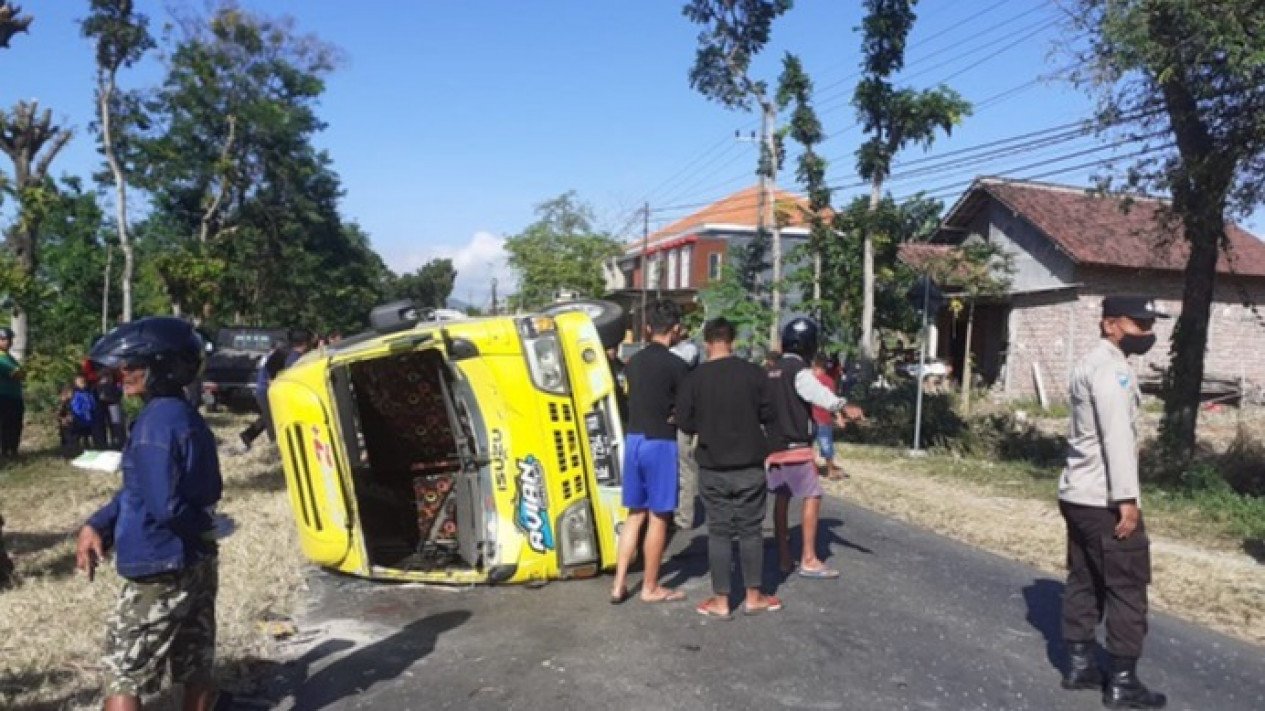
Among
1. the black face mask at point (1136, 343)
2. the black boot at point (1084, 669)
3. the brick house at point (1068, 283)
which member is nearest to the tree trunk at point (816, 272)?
the brick house at point (1068, 283)

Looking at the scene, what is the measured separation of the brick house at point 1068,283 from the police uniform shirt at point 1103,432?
797 inches

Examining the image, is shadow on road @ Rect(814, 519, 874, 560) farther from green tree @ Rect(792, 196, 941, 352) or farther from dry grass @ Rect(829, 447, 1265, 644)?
green tree @ Rect(792, 196, 941, 352)

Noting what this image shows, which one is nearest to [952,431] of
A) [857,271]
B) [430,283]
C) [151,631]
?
[857,271]

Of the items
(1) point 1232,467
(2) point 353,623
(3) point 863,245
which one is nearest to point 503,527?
(2) point 353,623

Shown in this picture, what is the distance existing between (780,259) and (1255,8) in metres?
15.2

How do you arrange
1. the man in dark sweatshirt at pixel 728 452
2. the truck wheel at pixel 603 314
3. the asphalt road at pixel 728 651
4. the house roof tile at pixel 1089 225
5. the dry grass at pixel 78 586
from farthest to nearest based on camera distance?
the house roof tile at pixel 1089 225 → the truck wheel at pixel 603 314 → the man in dark sweatshirt at pixel 728 452 → the dry grass at pixel 78 586 → the asphalt road at pixel 728 651

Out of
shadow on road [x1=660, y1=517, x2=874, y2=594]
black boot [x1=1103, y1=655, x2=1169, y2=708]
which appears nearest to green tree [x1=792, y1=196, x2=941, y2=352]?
shadow on road [x1=660, y1=517, x2=874, y2=594]

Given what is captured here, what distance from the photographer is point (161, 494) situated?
360 centimetres

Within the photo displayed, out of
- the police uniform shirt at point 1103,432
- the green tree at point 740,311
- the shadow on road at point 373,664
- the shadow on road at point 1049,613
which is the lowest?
the shadow on road at point 373,664

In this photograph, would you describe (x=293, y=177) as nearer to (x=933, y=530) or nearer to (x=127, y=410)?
(x=127, y=410)

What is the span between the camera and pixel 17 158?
2078cm

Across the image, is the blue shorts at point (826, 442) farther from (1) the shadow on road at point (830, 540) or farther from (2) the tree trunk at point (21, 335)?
(2) the tree trunk at point (21, 335)

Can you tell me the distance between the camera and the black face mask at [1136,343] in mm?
4742

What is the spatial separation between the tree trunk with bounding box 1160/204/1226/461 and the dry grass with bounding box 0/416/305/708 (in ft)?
34.8
